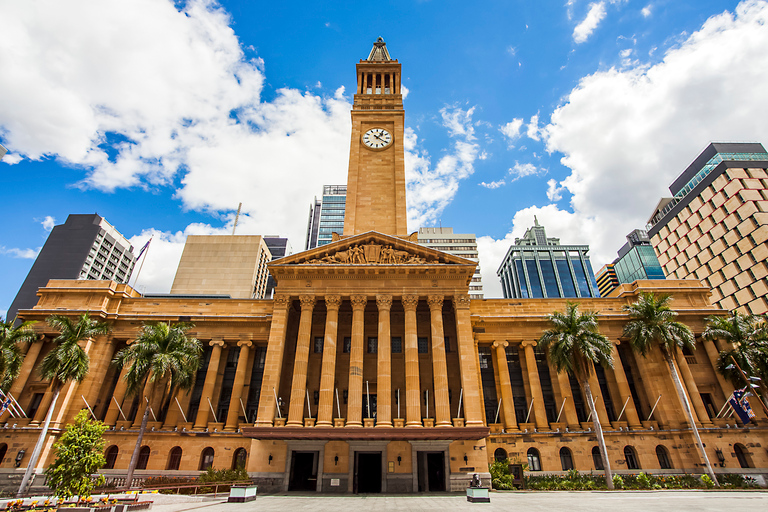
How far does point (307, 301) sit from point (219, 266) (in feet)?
201

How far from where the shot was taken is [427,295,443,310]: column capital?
37.6 meters

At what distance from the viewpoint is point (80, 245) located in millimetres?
106938

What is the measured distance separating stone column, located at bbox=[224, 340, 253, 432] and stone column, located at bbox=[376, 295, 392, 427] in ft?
46.1

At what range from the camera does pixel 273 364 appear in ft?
115

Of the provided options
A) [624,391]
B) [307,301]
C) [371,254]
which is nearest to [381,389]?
[307,301]

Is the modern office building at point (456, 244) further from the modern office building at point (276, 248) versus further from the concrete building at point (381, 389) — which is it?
the concrete building at point (381, 389)

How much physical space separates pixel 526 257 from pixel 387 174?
102428 millimetres

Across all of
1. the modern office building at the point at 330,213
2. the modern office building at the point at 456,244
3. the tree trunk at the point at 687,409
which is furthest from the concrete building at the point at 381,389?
the modern office building at the point at 330,213

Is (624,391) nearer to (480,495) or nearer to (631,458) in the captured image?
(631,458)

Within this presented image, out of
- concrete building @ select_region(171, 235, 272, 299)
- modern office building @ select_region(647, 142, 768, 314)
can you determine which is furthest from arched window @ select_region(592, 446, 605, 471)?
concrete building @ select_region(171, 235, 272, 299)

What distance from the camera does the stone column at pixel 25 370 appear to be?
37875mm

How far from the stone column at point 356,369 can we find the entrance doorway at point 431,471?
6.18 meters

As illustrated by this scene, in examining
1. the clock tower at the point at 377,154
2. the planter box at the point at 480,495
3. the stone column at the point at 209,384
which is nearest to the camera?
the planter box at the point at 480,495

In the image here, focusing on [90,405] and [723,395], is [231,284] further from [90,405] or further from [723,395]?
[723,395]
